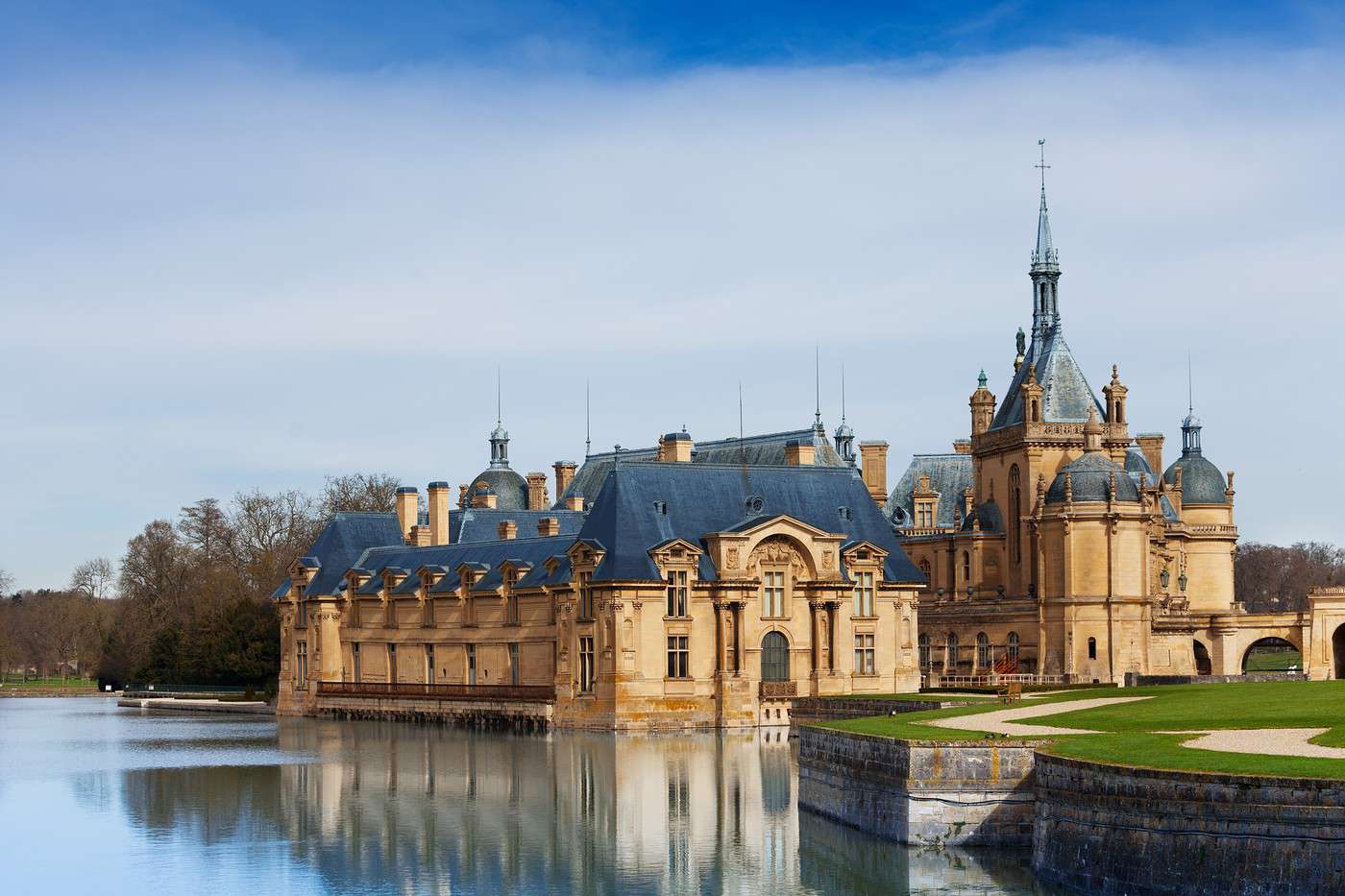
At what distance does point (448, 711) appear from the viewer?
87812 millimetres

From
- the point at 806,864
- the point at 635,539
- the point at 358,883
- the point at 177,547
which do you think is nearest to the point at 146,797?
the point at 358,883

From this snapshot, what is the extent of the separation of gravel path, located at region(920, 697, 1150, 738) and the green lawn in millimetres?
566

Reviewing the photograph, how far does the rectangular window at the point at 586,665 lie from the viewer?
259ft

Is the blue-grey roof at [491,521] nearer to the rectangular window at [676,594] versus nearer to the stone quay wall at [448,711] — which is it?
the stone quay wall at [448,711]

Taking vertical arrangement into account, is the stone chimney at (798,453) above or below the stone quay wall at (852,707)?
above

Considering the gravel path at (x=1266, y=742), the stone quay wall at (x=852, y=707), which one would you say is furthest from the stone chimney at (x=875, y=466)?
the gravel path at (x=1266, y=742)

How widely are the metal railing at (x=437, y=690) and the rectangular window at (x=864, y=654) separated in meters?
12.1

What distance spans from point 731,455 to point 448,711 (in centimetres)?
2201

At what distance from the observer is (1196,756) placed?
113ft

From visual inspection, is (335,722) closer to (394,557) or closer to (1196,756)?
(394,557)

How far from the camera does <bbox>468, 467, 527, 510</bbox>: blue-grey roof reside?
122 meters

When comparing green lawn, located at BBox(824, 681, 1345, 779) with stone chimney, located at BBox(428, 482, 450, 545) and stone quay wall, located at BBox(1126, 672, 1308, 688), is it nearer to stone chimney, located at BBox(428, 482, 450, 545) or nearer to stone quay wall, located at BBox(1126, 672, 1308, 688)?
stone quay wall, located at BBox(1126, 672, 1308, 688)

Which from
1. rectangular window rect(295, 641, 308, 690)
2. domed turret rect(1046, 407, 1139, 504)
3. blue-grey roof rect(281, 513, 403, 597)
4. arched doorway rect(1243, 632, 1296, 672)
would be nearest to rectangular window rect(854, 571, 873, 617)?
domed turret rect(1046, 407, 1139, 504)

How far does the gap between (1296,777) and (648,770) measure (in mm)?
32099
